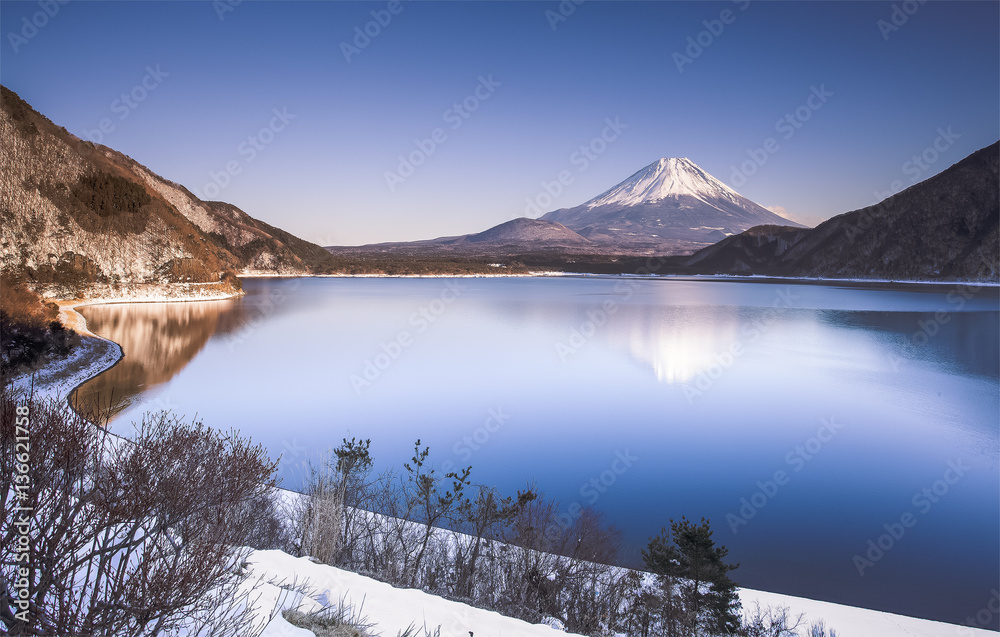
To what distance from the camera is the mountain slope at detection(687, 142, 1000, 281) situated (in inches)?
2285

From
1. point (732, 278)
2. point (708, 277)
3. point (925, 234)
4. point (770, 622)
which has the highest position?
point (925, 234)

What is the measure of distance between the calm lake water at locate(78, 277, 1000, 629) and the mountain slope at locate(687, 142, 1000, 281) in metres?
37.5

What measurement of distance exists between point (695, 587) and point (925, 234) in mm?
77611

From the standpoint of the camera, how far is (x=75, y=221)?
3375 cm

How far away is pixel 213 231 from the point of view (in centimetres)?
8944

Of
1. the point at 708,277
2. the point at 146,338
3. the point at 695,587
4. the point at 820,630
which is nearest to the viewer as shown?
the point at 820,630

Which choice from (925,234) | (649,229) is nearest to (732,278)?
(925,234)

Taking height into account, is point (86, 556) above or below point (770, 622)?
above

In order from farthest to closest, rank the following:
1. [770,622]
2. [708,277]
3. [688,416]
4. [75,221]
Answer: [708,277]
[75,221]
[688,416]
[770,622]

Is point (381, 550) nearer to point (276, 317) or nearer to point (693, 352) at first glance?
point (693, 352)

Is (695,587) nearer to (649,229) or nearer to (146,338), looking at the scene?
(146,338)

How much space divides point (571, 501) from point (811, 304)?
1665 inches

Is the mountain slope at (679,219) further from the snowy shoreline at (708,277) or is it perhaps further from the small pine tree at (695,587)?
the small pine tree at (695,587)

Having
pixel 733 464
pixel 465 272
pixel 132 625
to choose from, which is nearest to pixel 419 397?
pixel 733 464
